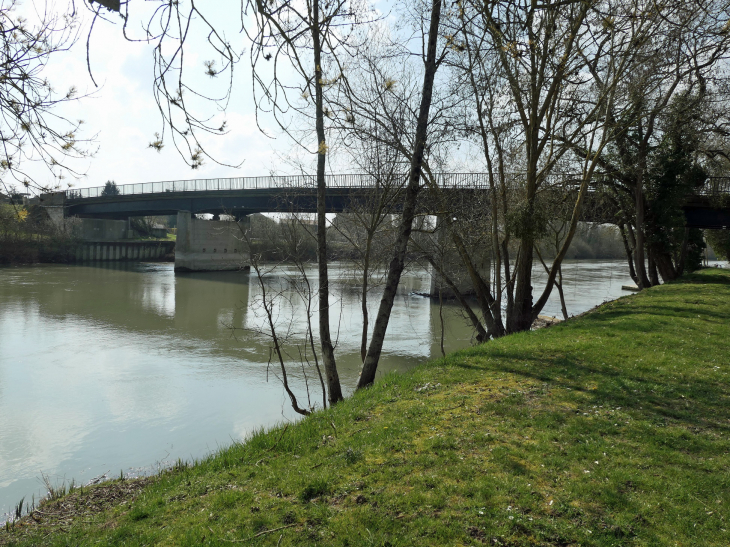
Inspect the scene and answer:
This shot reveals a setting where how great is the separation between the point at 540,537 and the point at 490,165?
1221 cm

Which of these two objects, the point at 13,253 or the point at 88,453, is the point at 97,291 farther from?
the point at 88,453

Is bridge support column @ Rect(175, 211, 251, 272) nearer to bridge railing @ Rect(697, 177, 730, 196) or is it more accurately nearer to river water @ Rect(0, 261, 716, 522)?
river water @ Rect(0, 261, 716, 522)

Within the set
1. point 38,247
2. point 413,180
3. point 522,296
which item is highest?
point 413,180

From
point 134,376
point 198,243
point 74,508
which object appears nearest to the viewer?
point 74,508

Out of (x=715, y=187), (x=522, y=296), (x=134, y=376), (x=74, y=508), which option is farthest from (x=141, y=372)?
(x=715, y=187)

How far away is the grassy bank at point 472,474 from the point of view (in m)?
3.50

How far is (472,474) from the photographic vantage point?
421 centimetres

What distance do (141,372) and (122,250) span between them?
187 ft

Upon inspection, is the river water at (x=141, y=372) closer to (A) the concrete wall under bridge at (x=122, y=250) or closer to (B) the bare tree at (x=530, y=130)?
(B) the bare tree at (x=530, y=130)

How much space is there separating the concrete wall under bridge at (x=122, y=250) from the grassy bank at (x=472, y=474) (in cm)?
6026

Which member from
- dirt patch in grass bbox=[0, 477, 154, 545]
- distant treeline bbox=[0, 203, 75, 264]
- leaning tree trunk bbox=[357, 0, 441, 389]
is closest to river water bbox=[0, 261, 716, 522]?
dirt patch in grass bbox=[0, 477, 154, 545]

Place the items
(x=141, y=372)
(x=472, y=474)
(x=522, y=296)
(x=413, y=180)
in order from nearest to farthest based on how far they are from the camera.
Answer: (x=472, y=474) < (x=413, y=180) < (x=522, y=296) < (x=141, y=372)

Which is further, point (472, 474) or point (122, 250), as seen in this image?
point (122, 250)

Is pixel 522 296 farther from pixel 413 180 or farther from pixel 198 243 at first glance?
pixel 198 243
